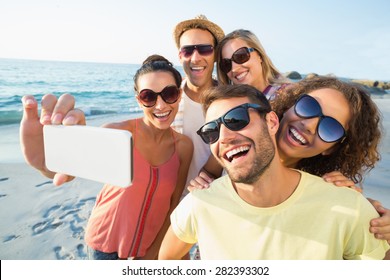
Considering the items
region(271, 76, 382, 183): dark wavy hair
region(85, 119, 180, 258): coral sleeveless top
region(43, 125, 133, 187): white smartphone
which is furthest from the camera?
region(85, 119, 180, 258): coral sleeveless top

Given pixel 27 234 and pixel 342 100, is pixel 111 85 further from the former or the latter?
pixel 342 100

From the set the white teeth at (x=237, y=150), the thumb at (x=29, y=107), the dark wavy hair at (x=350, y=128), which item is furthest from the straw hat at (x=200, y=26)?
the thumb at (x=29, y=107)

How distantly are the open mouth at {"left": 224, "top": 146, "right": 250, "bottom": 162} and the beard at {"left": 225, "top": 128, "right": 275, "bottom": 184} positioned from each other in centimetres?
6

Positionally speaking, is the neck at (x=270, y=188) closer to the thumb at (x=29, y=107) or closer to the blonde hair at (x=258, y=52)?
the thumb at (x=29, y=107)

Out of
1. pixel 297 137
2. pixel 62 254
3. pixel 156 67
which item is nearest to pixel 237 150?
pixel 297 137

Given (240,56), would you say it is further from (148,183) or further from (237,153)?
(148,183)

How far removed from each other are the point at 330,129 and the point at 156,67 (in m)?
1.51

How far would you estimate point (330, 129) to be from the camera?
2062mm

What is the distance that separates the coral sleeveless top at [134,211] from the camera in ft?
7.66

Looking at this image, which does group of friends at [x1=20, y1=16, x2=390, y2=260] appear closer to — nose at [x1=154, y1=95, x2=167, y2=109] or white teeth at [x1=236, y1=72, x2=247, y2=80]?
nose at [x1=154, y1=95, x2=167, y2=109]

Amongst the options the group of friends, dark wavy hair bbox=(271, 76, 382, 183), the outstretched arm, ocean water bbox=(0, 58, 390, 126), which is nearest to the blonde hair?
the group of friends

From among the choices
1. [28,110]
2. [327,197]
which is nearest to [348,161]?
[327,197]

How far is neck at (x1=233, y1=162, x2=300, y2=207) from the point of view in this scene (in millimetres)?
1787

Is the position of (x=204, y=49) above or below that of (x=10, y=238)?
above
